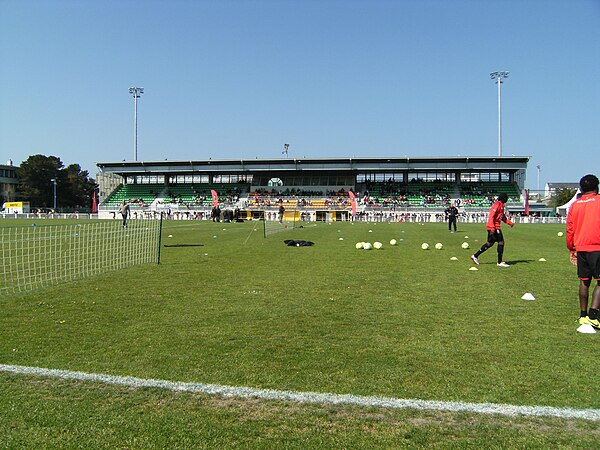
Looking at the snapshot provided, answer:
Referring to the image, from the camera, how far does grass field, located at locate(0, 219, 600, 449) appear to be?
322 centimetres

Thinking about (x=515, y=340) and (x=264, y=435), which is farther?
(x=515, y=340)

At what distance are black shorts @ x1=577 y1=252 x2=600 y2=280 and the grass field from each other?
2.17ft

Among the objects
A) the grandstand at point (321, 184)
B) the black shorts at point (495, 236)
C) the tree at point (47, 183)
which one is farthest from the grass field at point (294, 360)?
the tree at point (47, 183)

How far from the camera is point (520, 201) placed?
65062mm

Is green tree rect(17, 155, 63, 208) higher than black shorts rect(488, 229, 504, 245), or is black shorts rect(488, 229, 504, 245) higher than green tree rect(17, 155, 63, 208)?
green tree rect(17, 155, 63, 208)

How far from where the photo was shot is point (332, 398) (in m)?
3.77

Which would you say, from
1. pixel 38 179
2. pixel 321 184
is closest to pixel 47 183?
pixel 38 179

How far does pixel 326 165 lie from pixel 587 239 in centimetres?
6574

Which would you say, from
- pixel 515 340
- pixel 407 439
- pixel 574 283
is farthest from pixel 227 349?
pixel 574 283

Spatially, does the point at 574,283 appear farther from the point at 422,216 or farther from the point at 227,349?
the point at 422,216

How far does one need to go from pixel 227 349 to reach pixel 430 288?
17.0ft

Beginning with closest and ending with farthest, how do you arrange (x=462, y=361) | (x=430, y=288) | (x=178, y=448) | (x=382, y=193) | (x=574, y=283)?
(x=178, y=448) < (x=462, y=361) < (x=430, y=288) < (x=574, y=283) < (x=382, y=193)

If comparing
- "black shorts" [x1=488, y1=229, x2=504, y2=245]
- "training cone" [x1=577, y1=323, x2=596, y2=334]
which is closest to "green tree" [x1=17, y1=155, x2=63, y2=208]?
"black shorts" [x1=488, y1=229, x2=504, y2=245]

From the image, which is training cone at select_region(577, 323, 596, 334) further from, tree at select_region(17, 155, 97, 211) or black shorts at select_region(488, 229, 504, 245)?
tree at select_region(17, 155, 97, 211)
